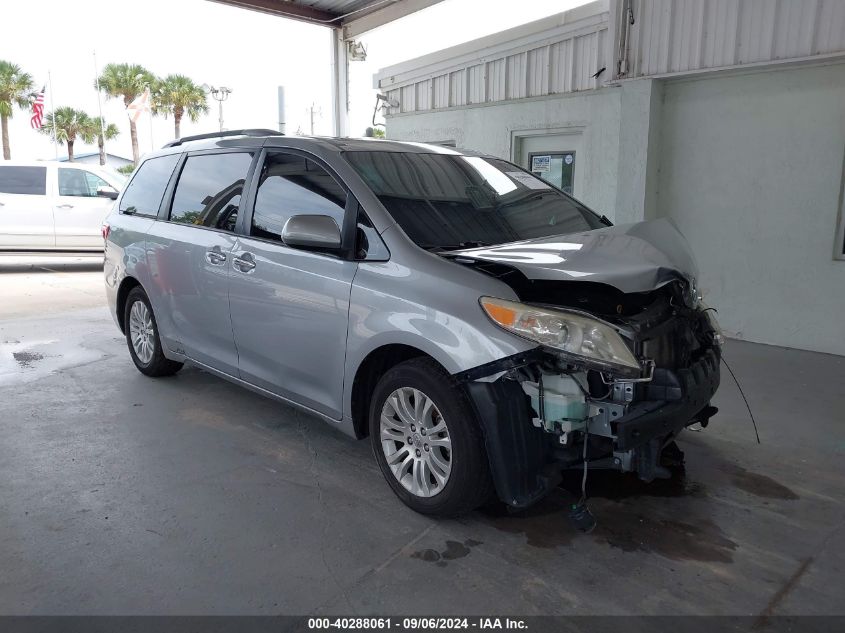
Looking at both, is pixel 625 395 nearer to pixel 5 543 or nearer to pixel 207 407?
pixel 5 543

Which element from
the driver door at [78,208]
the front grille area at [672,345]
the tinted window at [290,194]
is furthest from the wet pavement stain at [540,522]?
the driver door at [78,208]

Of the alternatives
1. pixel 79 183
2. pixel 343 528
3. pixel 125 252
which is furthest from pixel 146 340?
pixel 79 183

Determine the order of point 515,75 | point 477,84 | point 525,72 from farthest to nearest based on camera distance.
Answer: point 477,84, point 515,75, point 525,72

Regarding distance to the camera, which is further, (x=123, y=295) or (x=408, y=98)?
(x=408, y=98)

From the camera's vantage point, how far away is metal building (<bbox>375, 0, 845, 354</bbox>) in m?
6.20

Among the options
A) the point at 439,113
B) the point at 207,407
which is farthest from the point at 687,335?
the point at 439,113

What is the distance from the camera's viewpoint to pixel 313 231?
3.51 metres

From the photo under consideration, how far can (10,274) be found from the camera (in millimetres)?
12000

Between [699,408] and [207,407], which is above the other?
[699,408]

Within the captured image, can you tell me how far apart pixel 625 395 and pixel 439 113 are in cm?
797

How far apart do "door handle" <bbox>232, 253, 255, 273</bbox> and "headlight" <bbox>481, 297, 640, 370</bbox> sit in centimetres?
180

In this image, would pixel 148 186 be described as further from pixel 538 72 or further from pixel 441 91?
pixel 441 91

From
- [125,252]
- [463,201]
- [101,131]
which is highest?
[101,131]

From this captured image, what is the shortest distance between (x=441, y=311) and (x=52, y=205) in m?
11.3
